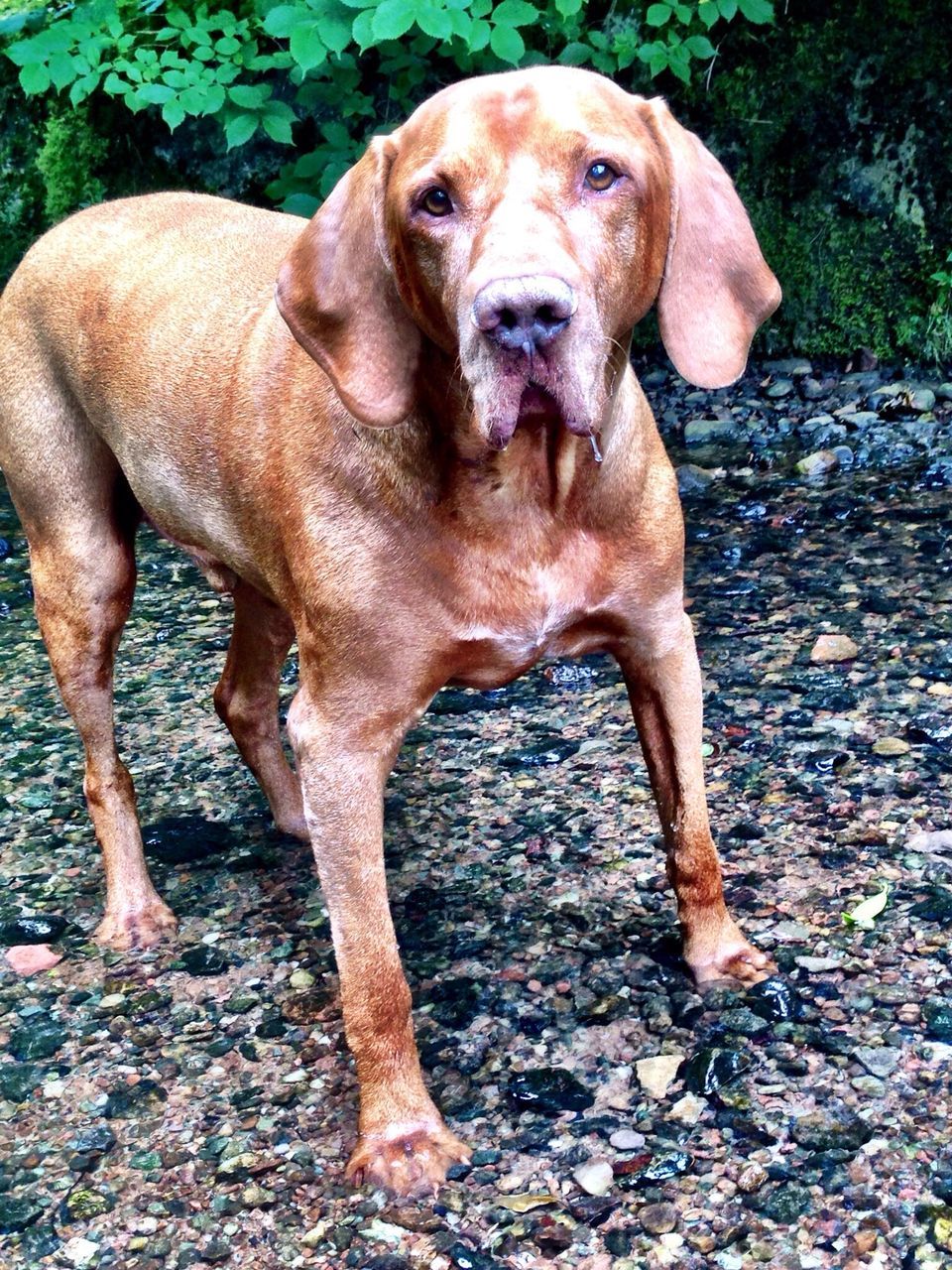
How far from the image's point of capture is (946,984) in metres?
3.05

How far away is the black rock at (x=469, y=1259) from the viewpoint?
2.55 m

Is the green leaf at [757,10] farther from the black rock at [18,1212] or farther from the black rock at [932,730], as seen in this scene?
the black rock at [18,1212]

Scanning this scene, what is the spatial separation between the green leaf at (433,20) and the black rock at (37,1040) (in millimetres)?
3256

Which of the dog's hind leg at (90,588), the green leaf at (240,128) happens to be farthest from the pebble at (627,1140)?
the green leaf at (240,128)

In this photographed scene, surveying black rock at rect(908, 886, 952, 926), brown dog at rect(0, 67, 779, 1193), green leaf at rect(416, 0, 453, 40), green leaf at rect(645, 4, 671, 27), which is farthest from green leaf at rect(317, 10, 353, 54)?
black rock at rect(908, 886, 952, 926)

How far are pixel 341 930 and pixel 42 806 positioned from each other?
1843 millimetres

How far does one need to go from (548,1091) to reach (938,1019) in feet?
2.57

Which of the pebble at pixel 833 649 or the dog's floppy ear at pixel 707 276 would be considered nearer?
the dog's floppy ear at pixel 707 276

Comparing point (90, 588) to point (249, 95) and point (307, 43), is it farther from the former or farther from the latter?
point (249, 95)

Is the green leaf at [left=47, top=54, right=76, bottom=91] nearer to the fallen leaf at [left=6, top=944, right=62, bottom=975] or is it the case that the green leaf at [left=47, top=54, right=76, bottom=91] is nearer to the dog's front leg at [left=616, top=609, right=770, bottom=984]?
the fallen leaf at [left=6, top=944, right=62, bottom=975]

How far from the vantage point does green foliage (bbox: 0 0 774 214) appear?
5.03 m

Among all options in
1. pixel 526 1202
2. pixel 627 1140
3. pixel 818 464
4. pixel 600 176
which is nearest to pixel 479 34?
pixel 818 464

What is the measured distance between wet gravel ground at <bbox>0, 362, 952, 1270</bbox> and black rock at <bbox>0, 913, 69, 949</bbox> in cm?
1

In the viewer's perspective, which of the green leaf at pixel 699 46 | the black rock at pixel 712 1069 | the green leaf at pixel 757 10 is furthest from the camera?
the green leaf at pixel 699 46
